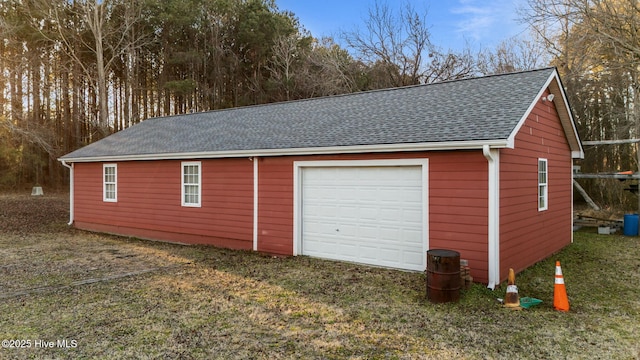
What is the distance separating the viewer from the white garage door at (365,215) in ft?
23.8

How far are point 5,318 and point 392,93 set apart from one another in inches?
366

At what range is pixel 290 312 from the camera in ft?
17.3

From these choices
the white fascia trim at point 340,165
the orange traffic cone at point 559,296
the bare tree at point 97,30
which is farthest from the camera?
the bare tree at point 97,30

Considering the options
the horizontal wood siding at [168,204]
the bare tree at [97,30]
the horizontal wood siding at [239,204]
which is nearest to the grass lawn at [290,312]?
the horizontal wood siding at [239,204]

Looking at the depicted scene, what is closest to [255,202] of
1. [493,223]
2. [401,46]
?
[493,223]

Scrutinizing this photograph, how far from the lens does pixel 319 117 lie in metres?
10.4

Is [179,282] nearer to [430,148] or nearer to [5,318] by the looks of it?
[5,318]

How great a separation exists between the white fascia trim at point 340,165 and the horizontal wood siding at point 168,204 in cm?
131

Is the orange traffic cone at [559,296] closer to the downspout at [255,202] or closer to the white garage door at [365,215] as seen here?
the white garage door at [365,215]

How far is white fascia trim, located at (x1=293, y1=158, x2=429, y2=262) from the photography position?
697cm

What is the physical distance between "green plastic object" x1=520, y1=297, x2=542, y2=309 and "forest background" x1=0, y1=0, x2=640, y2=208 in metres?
16.5

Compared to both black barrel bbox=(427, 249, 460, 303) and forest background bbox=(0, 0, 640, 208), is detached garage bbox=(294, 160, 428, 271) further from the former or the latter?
forest background bbox=(0, 0, 640, 208)

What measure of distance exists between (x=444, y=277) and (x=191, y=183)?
7384 millimetres

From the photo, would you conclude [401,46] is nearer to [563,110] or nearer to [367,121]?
[563,110]
